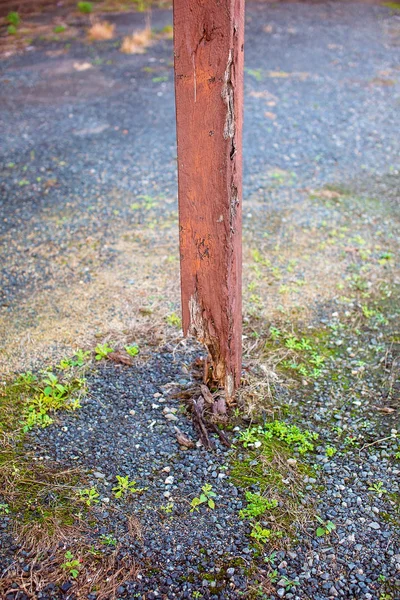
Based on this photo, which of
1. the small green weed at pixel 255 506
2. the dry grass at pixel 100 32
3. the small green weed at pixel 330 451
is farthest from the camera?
the dry grass at pixel 100 32

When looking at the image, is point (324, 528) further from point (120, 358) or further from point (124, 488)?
point (120, 358)

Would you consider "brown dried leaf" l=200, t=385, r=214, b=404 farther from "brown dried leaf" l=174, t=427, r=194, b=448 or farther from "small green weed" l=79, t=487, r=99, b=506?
"small green weed" l=79, t=487, r=99, b=506

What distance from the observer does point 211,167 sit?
2223 millimetres

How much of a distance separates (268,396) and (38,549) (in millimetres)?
1270

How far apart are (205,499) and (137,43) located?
23.8 feet

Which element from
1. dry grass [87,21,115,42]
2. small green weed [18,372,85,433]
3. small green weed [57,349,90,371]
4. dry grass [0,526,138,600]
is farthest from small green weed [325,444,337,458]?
dry grass [87,21,115,42]

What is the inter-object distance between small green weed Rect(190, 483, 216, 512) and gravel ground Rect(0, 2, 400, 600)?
0.03 meters

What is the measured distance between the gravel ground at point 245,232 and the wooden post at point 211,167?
506mm

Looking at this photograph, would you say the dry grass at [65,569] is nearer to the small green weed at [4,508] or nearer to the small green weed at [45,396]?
the small green weed at [4,508]

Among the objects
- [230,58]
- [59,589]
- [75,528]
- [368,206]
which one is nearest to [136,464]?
[75,528]

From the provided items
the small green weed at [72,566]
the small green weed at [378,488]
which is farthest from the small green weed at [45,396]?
the small green weed at [378,488]

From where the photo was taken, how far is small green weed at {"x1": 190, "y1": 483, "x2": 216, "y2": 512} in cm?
229

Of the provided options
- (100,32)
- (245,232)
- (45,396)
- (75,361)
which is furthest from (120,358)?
(100,32)

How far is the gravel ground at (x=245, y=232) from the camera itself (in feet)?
6.98
